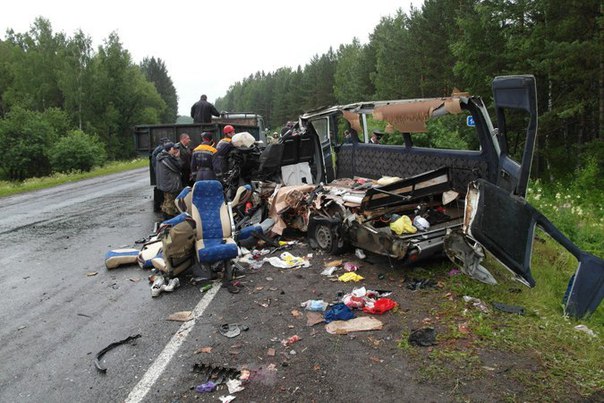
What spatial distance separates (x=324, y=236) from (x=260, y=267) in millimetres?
1184

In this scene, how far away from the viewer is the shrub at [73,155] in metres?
31.3

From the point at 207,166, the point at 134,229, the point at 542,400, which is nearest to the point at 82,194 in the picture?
the point at 134,229

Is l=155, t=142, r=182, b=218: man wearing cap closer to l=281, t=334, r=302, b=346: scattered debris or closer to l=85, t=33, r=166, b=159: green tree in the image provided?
l=281, t=334, r=302, b=346: scattered debris

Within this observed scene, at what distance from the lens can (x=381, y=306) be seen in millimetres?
4887

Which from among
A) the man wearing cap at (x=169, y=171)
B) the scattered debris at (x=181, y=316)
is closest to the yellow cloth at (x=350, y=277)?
the scattered debris at (x=181, y=316)

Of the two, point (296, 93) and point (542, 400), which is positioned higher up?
point (296, 93)

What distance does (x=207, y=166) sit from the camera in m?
9.33

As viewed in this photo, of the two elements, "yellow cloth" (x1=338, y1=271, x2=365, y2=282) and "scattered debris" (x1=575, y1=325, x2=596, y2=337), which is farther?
"yellow cloth" (x1=338, y1=271, x2=365, y2=282)

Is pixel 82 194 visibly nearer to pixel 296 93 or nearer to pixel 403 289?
pixel 403 289

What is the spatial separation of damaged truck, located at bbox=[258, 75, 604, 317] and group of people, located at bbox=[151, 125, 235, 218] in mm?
954

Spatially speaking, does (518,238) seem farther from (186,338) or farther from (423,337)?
(186,338)

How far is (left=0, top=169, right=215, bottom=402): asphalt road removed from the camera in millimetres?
3750

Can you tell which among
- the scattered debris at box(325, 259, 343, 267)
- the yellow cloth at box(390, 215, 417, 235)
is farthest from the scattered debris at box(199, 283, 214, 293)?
the yellow cloth at box(390, 215, 417, 235)

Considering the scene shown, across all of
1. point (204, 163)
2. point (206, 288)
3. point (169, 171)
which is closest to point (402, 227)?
point (206, 288)
